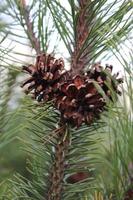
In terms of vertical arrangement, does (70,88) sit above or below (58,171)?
above

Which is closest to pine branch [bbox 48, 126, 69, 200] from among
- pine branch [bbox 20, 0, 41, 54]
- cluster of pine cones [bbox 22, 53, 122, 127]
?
cluster of pine cones [bbox 22, 53, 122, 127]

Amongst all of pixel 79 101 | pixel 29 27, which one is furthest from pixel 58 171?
pixel 29 27

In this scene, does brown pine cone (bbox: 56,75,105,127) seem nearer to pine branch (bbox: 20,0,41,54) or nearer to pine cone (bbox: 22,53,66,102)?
pine cone (bbox: 22,53,66,102)

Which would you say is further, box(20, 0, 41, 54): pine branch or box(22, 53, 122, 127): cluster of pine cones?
box(20, 0, 41, 54): pine branch

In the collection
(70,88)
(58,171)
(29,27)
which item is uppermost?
(29,27)

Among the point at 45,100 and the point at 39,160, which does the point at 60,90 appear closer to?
the point at 45,100

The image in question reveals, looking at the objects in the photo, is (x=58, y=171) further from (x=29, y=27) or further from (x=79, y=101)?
(x=29, y=27)
